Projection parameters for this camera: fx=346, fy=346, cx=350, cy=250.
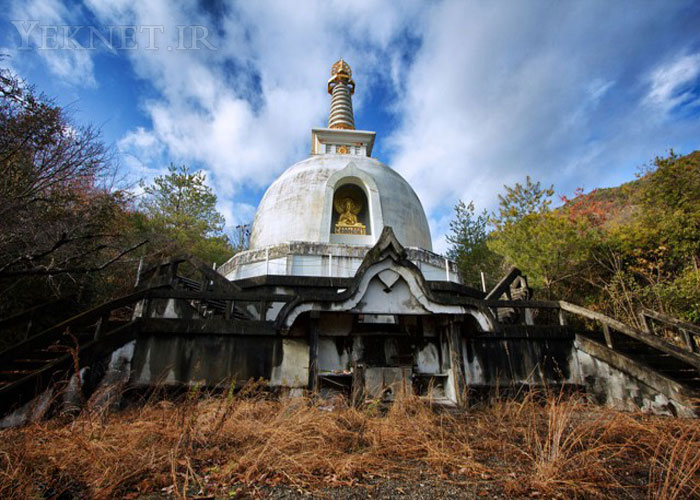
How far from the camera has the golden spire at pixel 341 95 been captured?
26578 millimetres

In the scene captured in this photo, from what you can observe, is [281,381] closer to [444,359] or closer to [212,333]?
[212,333]

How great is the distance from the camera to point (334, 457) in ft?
12.6

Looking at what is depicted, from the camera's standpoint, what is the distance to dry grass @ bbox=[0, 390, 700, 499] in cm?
317

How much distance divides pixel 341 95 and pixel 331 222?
1648cm

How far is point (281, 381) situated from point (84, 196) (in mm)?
10164

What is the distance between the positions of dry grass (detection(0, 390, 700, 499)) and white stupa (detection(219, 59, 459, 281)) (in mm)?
8019

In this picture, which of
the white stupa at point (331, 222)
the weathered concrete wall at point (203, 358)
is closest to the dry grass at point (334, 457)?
the weathered concrete wall at point (203, 358)

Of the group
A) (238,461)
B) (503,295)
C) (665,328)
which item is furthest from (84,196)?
(665,328)

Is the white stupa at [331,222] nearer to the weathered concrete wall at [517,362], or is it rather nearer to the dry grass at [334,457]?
the weathered concrete wall at [517,362]

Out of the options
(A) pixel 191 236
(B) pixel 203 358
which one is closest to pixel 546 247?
(B) pixel 203 358

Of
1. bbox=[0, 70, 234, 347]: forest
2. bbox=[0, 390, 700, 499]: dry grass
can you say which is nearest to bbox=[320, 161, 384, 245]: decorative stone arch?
bbox=[0, 70, 234, 347]: forest

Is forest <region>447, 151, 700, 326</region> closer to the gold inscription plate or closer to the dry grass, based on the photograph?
the gold inscription plate

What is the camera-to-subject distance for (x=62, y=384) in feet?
19.2

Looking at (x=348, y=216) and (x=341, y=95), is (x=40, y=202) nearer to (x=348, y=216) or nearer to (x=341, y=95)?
(x=348, y=216)
